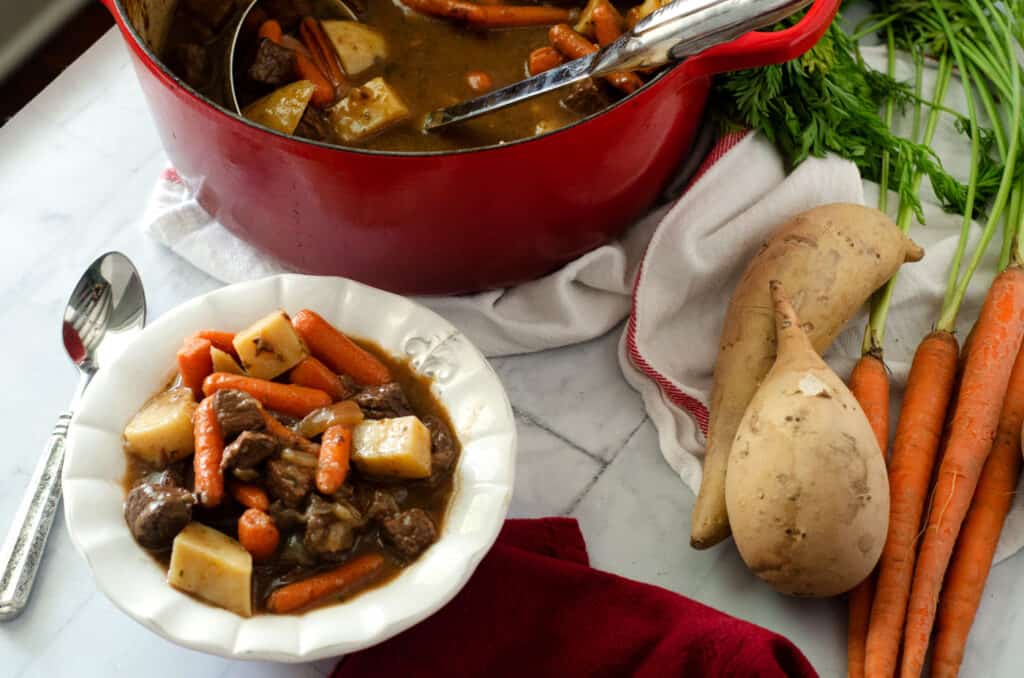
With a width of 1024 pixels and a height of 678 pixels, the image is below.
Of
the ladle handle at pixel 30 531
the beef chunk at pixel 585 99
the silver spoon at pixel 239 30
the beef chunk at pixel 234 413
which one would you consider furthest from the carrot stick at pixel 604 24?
the ladle handle at pixel 30 531

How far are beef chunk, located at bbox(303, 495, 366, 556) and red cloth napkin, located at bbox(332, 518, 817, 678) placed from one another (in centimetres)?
20

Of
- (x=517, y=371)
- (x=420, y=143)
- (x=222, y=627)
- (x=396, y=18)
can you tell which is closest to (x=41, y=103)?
(x=396, y=18)

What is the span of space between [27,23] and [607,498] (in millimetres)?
1901

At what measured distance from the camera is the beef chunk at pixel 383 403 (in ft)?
5.82

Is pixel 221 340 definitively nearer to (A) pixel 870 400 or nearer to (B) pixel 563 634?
(B) pixel 563 634

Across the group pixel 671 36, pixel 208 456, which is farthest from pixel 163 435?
pixel 671 36

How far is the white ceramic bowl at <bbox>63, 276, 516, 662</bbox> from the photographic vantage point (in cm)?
153

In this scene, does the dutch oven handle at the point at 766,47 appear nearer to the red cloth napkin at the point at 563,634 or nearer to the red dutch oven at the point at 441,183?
the red dutch oven at the point at 441,183

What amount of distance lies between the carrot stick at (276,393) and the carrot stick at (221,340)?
2.5 inches

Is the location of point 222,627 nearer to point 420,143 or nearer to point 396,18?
point 420,143

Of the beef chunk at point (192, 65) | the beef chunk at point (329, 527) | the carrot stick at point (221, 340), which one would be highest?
the beef chunk at point (192, 65)

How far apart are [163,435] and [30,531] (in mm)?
326

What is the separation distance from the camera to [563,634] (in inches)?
68.4

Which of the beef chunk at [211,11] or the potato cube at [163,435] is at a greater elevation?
the beef chunk at [211,11]
